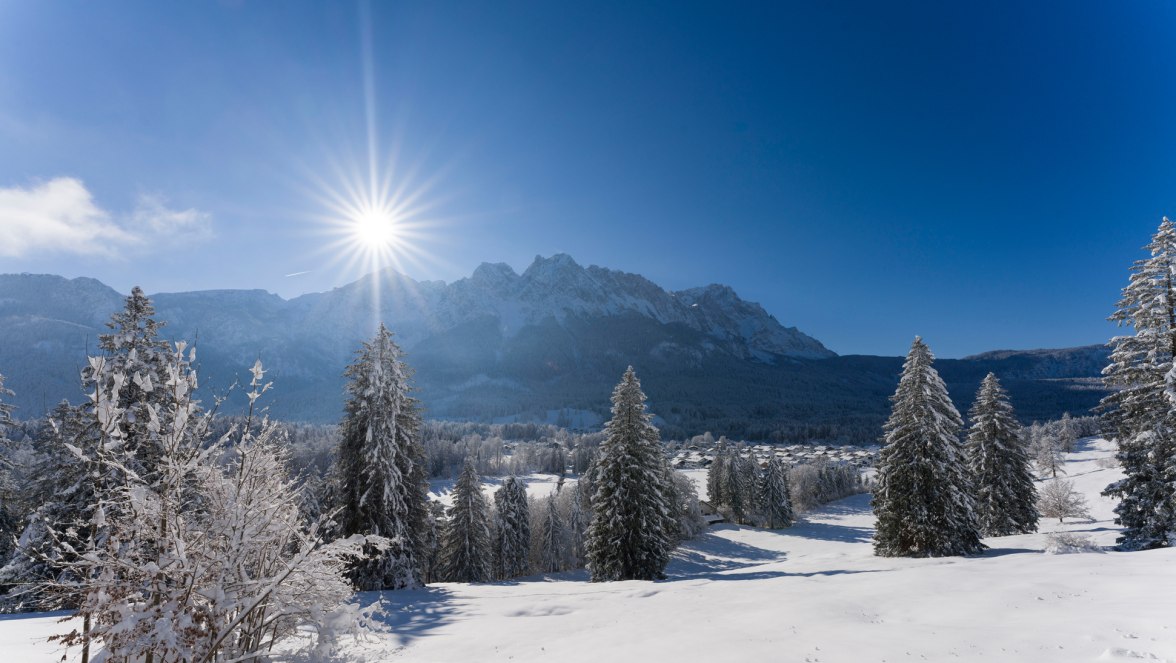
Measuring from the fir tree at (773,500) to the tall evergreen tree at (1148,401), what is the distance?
5427cm

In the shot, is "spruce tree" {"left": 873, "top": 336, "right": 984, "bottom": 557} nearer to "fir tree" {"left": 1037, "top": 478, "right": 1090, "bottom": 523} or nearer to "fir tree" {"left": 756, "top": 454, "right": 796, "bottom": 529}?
"fir tree" {"left": 1037, "top": 478, "right": 1090, "bottom": 523}

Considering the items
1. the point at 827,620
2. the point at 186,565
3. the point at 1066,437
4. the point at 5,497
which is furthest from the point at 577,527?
the point at 1066,437

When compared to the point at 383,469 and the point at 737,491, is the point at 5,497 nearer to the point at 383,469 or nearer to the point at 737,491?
the point at 383,469

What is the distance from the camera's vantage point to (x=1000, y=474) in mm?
29672

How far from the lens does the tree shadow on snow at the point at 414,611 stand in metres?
11.1

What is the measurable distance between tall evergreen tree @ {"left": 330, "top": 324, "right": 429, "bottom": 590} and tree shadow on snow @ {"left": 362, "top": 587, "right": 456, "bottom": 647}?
1.77m

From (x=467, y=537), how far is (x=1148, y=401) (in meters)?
36.5

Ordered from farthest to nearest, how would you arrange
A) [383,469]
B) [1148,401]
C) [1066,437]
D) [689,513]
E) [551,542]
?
[1066,437] → [689,513] → [551,542] → [383,469] → [1148,401]

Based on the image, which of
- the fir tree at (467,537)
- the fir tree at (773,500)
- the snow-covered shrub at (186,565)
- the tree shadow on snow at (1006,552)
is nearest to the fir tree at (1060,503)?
the tree shadow on snow at (1006,552)

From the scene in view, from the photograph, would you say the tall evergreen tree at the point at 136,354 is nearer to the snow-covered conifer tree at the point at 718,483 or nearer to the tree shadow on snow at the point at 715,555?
the tree shadow on snow at the point at 715,555

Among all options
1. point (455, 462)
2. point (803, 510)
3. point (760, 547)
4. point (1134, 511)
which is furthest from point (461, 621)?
point (455, 462)

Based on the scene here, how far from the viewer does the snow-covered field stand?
7.67 meters

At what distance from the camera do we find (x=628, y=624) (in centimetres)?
1061

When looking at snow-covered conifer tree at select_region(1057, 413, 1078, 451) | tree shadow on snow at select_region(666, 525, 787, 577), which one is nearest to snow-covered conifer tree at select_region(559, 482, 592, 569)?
tree shadow on snow at select_region(666, 525, 787, 577)
